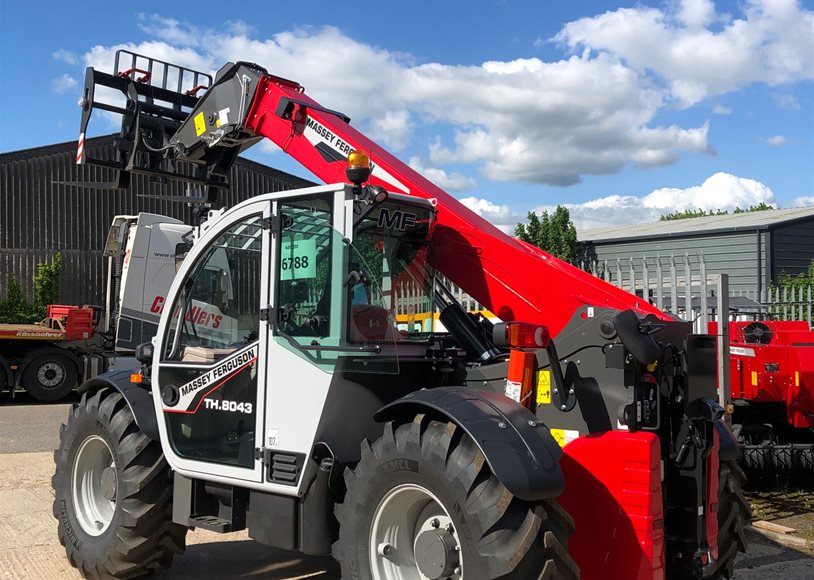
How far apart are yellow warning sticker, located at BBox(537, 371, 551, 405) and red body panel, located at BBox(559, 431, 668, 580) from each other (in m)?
0.29

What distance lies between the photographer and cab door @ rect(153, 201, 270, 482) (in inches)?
180

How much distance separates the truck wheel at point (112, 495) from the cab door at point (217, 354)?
28 centimetres

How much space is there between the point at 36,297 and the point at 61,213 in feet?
8.43

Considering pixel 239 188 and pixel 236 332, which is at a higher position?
pixel 239 188

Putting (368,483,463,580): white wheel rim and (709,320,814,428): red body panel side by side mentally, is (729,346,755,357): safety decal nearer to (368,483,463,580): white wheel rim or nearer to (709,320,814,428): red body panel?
(709,320,814,428): red body panel

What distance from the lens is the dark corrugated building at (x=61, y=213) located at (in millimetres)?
23141

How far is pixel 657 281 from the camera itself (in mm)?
8891

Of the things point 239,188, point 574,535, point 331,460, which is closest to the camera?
point 574,535

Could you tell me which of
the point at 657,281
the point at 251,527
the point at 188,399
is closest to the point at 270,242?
the point at 188,399

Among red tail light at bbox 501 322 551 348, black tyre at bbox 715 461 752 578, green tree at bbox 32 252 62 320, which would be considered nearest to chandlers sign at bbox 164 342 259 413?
red tail light at bbox 501 322 551 348

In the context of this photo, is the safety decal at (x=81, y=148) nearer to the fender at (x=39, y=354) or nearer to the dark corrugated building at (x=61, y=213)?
the fender at (x=39, y=354)

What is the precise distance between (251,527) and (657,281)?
229 inches

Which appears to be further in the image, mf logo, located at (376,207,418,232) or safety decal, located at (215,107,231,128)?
safety decal, located at (215,107,231,128)

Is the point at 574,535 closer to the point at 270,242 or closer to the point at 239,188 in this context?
the point at 270,242
